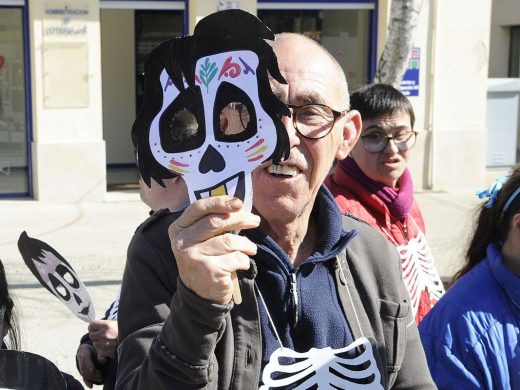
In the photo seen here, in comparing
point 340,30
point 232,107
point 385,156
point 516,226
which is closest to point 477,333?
point 516,226

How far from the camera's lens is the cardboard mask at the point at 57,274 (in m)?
2.89

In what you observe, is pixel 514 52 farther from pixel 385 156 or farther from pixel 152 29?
pixel 385 156

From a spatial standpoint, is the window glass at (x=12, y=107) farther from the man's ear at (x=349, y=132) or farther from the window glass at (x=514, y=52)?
the window glass at (x=514, y=52)

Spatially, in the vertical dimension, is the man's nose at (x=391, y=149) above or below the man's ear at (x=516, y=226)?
above

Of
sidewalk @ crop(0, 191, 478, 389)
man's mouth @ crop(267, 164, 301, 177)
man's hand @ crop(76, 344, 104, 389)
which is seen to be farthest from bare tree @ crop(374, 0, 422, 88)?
man's mouth @ crop(267, 164, 301, 177)

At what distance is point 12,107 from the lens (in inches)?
436

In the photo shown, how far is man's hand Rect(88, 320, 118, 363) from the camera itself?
280 centimetres

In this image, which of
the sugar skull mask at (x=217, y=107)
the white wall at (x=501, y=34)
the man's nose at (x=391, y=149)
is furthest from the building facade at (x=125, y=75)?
the sugar skull mask at (x=217, y=107)

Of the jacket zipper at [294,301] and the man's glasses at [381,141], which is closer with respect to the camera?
the jacket zipper at [294,301]

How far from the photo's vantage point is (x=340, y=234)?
212cm

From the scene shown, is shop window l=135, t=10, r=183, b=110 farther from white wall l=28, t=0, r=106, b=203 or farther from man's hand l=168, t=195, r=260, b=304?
man's hand l=168, t=195, r=260, b=304

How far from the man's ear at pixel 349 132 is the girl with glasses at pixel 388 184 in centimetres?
135

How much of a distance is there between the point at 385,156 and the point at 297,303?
1.97 meters

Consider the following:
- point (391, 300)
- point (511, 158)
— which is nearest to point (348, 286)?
point (391, 300)
